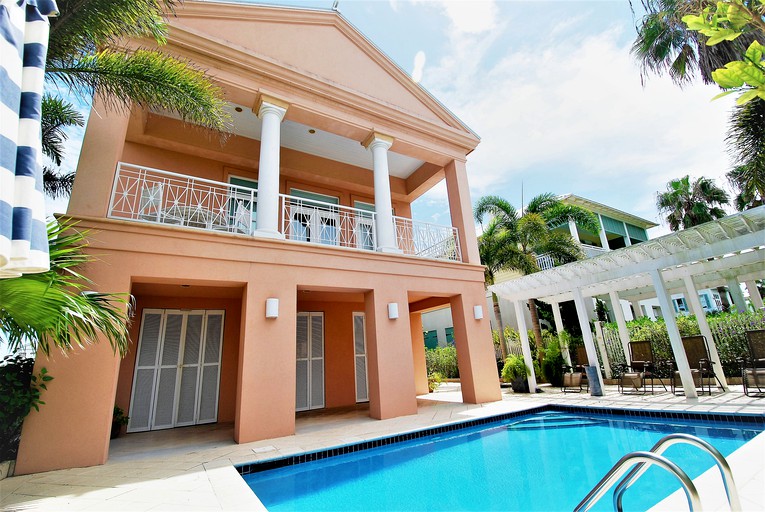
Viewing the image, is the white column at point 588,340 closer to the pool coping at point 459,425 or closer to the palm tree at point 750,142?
the pool coping at point 459,425

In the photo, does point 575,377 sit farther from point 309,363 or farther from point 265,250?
point 265,250

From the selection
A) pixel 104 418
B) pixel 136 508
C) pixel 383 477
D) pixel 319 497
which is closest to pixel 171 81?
pixel 104 418

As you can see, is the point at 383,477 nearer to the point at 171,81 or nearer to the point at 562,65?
the point at 171,81

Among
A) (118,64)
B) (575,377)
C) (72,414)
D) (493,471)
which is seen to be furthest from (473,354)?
(118,64)

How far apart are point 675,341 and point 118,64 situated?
12.3m

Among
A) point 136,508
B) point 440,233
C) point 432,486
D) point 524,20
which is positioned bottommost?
point 432,486

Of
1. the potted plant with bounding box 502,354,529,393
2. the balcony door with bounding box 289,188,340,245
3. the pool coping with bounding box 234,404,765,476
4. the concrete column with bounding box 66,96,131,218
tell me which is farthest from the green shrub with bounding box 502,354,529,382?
the concrete column with bounding box 66,96,131,218

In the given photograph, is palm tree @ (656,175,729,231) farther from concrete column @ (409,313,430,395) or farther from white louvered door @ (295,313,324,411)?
white louvered door @ (295,313,324,411)

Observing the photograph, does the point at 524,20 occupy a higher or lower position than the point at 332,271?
higher

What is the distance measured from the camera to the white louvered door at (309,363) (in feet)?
32.7

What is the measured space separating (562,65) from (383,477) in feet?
33.5

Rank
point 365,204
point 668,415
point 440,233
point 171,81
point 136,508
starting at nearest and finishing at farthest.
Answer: point 136,508 → point 171,81 → point 668,415 → point 440,233 → point 365,204

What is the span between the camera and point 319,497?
4422 millimetres

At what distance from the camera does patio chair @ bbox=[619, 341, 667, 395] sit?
9.35 metres
